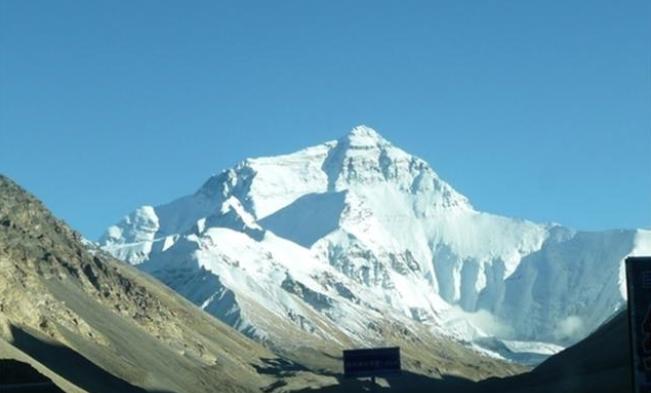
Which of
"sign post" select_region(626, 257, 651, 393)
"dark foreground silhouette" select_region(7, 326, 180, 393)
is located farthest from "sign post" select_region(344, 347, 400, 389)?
"sign post" select_region(626, 257, 651, 393)

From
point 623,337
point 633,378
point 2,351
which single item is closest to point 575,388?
point 623,337

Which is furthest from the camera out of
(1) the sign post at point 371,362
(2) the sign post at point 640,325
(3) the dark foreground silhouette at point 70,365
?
(3) the dark foreground silhouette at point 70,365

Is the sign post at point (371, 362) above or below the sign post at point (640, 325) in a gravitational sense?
above

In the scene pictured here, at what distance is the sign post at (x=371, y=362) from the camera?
132375 millimetres

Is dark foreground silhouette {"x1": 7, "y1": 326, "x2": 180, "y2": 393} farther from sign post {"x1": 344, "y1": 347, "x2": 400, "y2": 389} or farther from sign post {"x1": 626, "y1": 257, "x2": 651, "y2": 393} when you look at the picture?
sign post {"x1": 626, "y1": 257, "x2": 651, "y2": 393}

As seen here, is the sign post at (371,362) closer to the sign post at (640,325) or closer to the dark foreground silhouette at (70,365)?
the dark foreground silhouette at (70,365)

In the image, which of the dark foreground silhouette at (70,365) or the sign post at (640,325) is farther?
the dark foreground silhouette at (70,365)

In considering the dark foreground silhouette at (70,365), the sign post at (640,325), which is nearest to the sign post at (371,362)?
the dark foreground silhouette at (70,365)

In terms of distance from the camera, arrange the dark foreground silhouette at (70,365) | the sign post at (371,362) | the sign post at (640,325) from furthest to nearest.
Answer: the dark foreground silhouette at (70,365) < the sign post at (371,362) < the sign post at (640,325)

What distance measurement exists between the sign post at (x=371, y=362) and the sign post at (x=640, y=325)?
328ft

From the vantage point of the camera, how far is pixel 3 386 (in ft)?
208

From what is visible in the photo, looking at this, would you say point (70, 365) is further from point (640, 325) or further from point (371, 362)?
point (640, 325)

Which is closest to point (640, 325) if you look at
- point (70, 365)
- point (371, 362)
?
point (371, 362)

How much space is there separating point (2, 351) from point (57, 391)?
53307 mm
